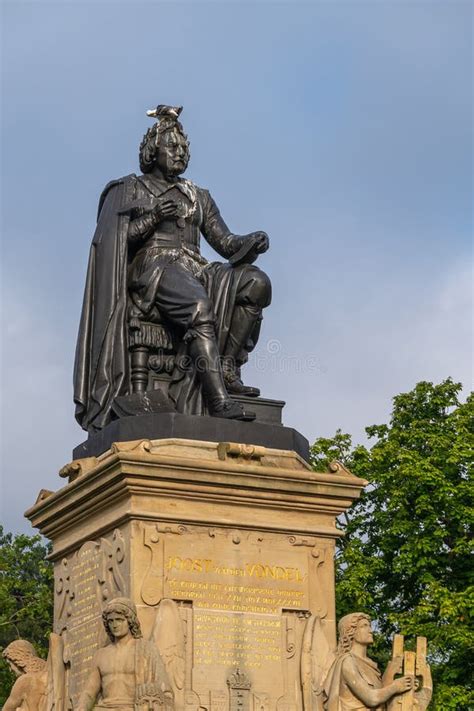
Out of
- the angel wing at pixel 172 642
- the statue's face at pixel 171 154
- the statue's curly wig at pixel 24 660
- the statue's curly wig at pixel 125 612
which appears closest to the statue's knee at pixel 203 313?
the statue's face at pixel 171 154

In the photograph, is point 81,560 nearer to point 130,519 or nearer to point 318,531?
point 130,519

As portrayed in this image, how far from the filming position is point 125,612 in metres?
13.7

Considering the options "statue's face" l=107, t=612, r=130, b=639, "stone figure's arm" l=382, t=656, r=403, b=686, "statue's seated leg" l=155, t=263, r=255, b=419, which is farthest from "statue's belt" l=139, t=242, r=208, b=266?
"stone figure's arm" l=382, t=656, r=403, b=686

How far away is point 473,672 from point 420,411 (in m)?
6.77

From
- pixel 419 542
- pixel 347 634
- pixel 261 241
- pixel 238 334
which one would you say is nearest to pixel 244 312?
pixel 238 334

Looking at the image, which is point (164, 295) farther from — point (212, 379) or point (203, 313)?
point (212, 379)

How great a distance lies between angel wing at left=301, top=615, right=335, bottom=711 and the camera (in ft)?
47.2

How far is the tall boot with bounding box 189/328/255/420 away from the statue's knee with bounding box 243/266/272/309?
2.71 feet

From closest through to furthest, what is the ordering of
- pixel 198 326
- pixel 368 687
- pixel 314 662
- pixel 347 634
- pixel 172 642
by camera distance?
pixel 172 642 < pixel 368 687 < pixel 347 634 < pixel 314 662 < pixel 198 326

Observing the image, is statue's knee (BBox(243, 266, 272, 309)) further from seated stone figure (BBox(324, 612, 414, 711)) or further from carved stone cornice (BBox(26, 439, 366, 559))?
seated stone figure (BBox(324, 612, 414, 711))

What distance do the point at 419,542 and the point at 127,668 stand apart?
19.6m

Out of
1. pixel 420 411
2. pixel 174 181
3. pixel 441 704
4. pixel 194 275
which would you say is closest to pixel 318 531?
pixel 194 275

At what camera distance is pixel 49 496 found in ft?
52.0

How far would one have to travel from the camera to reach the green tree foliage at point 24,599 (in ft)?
117
